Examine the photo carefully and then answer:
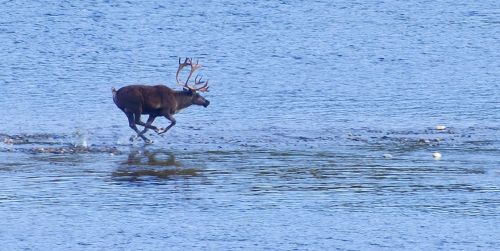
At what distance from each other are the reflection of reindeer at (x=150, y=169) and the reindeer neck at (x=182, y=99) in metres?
2.04

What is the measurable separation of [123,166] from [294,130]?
3933 mm

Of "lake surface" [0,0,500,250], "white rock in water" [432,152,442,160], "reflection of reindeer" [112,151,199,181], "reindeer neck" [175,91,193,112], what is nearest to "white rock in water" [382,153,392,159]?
"lake surface" [0,0,500,250]

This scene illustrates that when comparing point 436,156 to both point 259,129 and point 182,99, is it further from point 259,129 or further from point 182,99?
point 182,99

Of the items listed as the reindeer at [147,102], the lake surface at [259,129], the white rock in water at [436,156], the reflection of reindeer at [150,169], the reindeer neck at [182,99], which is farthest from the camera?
the reindeer neck at [182,99]

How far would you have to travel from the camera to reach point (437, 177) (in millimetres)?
15297

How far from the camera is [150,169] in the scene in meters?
15.8

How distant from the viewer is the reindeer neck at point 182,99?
61.7ft

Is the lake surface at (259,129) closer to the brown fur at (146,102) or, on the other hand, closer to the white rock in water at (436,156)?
the white rock in water at (436,156)

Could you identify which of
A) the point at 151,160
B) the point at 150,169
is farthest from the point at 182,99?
the point at 150,169

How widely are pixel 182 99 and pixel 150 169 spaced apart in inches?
129

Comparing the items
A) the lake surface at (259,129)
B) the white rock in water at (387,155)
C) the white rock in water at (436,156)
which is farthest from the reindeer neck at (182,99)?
the white rock in water at (436,156)

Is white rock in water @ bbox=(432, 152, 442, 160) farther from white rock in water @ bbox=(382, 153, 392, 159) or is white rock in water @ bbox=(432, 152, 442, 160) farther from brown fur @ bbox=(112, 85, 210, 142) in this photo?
brown fur @ bbox=(112, 85, 210, 142)

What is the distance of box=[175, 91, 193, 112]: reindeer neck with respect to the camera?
18.8 m

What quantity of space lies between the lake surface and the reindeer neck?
40 cm
